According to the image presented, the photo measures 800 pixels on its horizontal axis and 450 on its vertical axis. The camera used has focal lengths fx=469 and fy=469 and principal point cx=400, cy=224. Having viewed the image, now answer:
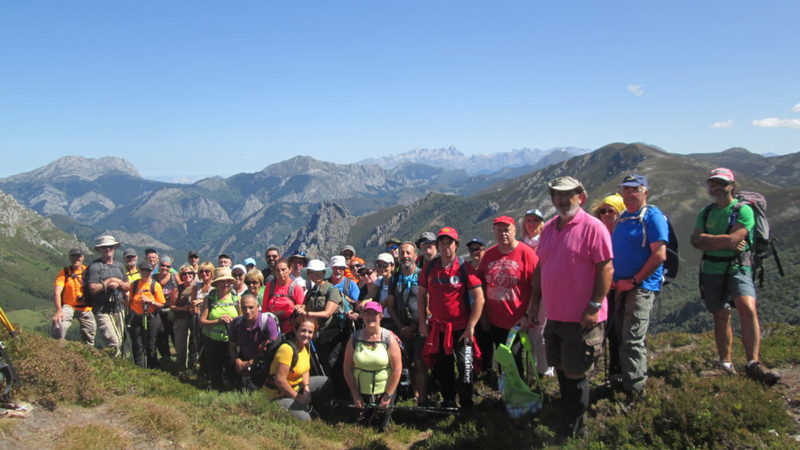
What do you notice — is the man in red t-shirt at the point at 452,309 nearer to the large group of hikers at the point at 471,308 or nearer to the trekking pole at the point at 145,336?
the large group of hikers at the point at 471,308

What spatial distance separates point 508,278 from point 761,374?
3.72 m

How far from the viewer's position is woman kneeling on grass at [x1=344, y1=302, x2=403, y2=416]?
776 centimetres

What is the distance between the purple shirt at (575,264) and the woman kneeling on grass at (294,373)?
4.47 m

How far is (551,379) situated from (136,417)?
22.3 ft

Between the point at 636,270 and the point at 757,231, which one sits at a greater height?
the point at 757,231

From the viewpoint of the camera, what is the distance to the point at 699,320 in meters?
137

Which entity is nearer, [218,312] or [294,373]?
[294,373]

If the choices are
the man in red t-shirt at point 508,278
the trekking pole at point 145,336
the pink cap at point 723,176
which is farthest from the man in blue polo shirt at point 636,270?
the trekking pole at point 145,336

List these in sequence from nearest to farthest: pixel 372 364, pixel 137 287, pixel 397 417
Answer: pixel 372 364, pixel 397 417, pixel 137 287

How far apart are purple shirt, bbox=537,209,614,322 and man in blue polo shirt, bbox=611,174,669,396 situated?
1229 millimetres

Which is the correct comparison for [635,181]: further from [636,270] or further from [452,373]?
[452,373]

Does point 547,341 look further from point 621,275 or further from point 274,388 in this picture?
point 274,388

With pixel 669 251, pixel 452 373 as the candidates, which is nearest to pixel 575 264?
pixel 669 251

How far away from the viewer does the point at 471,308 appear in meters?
7.49
